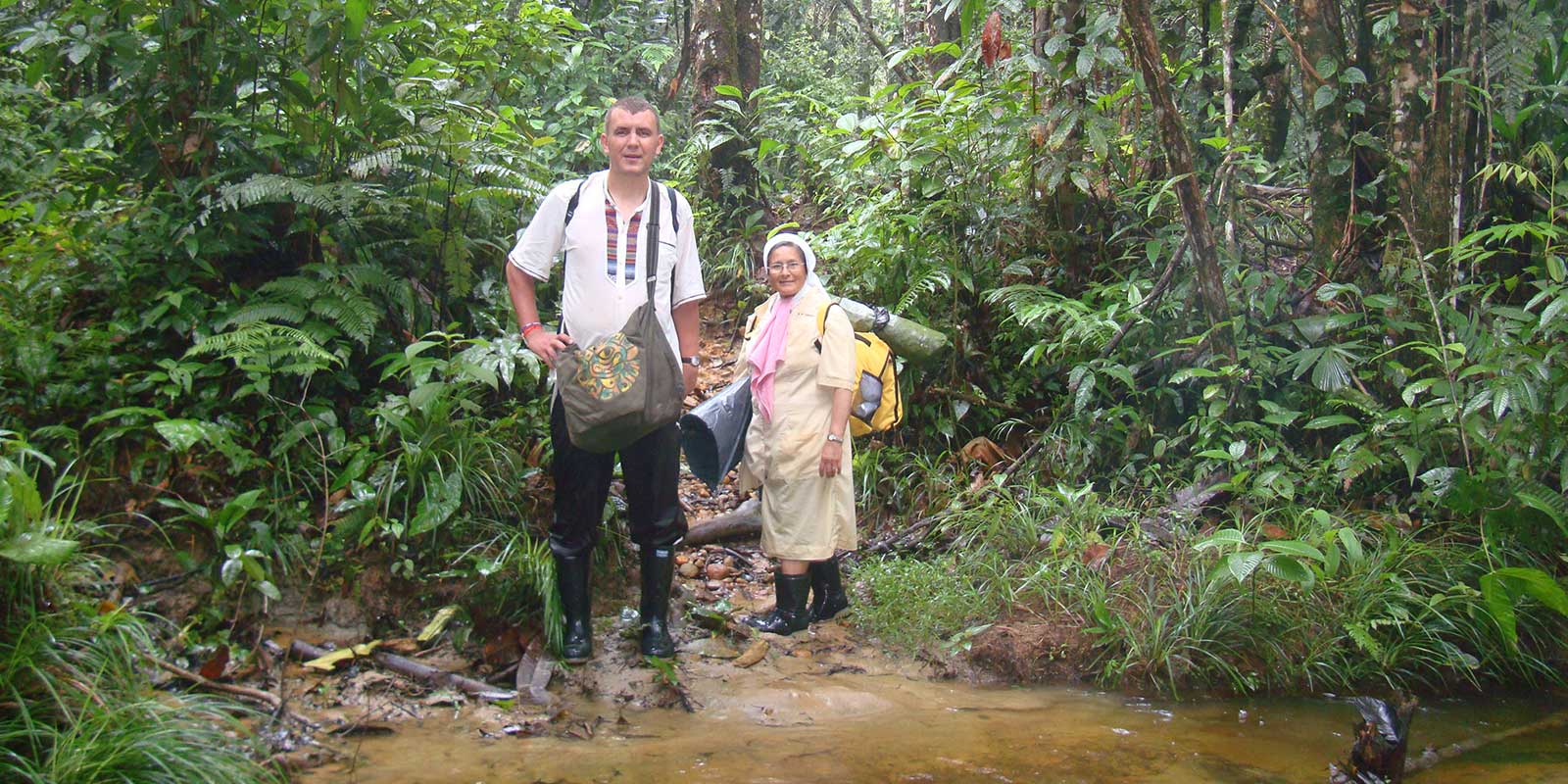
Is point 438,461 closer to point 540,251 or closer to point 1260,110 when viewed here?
point 540,251

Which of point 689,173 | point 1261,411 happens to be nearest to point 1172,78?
point 1261,411

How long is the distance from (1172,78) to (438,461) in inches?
223

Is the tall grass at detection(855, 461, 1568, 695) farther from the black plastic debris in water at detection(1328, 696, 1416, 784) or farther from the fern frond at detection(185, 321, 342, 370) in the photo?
the fern frond at detection(185, 321, 342, 370)

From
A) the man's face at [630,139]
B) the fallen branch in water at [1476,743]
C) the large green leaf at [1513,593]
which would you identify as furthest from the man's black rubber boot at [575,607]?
the large green leaf at [1513,593]

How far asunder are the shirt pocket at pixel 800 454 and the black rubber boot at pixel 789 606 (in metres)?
0.56

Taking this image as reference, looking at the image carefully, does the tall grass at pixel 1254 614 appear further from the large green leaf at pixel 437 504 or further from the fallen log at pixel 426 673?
the large green leaf at pixel 437 504

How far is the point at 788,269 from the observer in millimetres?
5195

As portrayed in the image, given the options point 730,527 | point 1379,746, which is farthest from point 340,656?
point 1379,746

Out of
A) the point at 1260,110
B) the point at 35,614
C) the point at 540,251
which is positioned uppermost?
the point at 1260,110

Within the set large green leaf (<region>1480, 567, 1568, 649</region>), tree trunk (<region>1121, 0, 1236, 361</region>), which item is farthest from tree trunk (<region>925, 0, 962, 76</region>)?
large green leaf (<region>1480, 567, 1568, 649</region>)

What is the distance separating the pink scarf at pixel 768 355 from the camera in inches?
206

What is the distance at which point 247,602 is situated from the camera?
4543 mm

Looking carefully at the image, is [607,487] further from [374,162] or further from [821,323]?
[374,162]

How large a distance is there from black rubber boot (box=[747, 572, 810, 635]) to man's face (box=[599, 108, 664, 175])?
2.17 m
